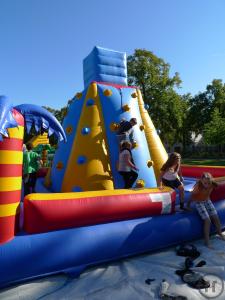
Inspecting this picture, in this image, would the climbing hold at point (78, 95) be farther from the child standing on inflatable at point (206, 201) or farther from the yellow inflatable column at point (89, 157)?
the child standing on inflatable at point (206, 201)

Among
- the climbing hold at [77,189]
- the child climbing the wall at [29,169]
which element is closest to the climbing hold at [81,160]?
the climbing hold at [77,189]

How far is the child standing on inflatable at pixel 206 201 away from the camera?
3848 millimetres

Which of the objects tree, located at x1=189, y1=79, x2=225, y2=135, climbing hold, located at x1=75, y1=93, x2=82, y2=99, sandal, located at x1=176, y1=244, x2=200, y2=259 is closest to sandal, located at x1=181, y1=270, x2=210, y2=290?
sandal, located at x1=176, y1=244, x2=200, y2=259

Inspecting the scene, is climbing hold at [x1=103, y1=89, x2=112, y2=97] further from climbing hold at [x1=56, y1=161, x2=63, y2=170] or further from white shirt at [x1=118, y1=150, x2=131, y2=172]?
climbing hold at [x1=56, y1=161, x2=63, y2=170]

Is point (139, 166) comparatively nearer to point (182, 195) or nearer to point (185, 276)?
point (182, 195)

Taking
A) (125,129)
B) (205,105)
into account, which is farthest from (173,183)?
(205,105)

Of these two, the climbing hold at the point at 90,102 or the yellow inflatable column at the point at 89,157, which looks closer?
the yellow inflatable column at the point at 89,157

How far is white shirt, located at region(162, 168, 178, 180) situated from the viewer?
4.43m

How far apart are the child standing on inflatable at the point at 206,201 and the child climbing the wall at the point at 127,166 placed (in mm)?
1155

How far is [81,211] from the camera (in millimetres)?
3234

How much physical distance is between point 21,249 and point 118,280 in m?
1.00

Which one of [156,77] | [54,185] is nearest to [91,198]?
[54,185]

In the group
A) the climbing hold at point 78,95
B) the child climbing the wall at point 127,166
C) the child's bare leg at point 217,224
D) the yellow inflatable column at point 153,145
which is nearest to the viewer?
the child's bare leg at point 217,224

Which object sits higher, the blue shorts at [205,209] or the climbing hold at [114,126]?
the climbing hold at [114,126]
